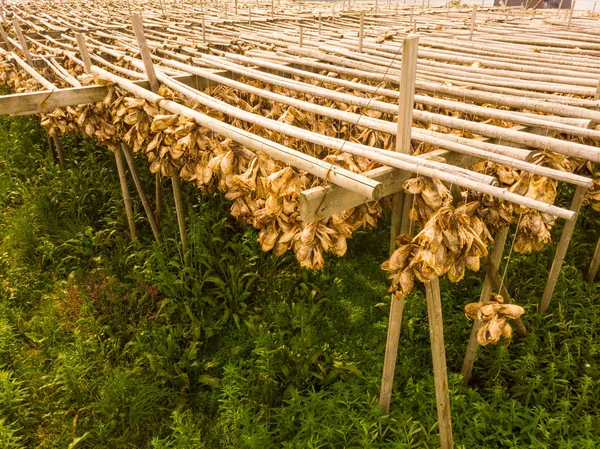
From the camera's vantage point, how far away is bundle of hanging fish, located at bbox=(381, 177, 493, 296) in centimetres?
195

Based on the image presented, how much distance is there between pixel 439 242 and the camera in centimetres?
196

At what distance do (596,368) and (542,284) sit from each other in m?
1.21

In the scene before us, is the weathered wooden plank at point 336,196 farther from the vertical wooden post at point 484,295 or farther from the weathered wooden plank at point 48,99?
the weathered wooden plank at point 48,99

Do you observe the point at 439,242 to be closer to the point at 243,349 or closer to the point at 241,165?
the point at 241,165

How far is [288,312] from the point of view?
176 inches

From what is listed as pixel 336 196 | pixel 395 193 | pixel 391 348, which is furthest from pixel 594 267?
pixel 336 196

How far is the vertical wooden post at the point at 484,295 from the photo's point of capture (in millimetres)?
3137

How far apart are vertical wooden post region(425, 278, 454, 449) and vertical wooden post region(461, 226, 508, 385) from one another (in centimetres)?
78

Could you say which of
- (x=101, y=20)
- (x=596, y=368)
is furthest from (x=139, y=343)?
(x=101, y=20)

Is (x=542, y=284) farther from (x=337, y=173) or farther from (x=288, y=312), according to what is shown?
(x=337, y=173)

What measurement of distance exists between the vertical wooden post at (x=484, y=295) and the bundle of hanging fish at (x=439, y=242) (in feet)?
3.32

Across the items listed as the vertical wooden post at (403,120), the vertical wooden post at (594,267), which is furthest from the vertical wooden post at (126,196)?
the vertical wooden post at (594,267)

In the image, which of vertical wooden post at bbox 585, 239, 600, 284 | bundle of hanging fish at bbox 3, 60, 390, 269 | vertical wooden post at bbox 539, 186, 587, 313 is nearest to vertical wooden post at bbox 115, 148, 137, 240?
bundle of hanging fish at bbox 3, 60, 390, 269

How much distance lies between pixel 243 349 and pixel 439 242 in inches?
112
